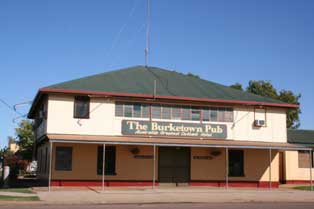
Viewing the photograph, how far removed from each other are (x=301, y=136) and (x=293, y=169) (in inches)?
156

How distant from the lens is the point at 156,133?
27578mm

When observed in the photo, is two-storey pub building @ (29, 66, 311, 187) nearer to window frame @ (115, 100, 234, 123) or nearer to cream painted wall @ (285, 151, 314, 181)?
window frame @ (115, 100, 234, 123)

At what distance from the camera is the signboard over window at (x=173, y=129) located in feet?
89.3

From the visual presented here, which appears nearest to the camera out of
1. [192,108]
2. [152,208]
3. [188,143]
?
[152,208]

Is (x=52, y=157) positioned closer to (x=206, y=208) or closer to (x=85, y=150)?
(x=85, y=150)

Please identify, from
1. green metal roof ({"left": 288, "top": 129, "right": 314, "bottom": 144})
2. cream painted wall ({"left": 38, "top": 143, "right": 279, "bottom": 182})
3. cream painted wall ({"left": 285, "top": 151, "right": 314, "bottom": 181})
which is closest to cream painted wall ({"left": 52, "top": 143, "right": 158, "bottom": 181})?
cream painted wall ({"left": 38, "top": 143, "right": 279, "bottom": 182})

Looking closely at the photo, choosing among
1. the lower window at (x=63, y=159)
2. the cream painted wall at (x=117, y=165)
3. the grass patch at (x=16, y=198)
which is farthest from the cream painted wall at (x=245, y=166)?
the grass patch at (x=16, y=198)

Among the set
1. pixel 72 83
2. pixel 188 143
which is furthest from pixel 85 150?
pixel 188 143

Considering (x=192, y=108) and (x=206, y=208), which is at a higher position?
(x=192, y=108)

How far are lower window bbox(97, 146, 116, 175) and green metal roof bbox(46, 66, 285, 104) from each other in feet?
10.8

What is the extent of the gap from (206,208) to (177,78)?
52.2 feet

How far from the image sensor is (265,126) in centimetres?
2967

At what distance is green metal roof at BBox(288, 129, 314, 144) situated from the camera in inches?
1413

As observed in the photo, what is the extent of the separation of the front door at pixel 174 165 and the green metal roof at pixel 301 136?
10.3 m
